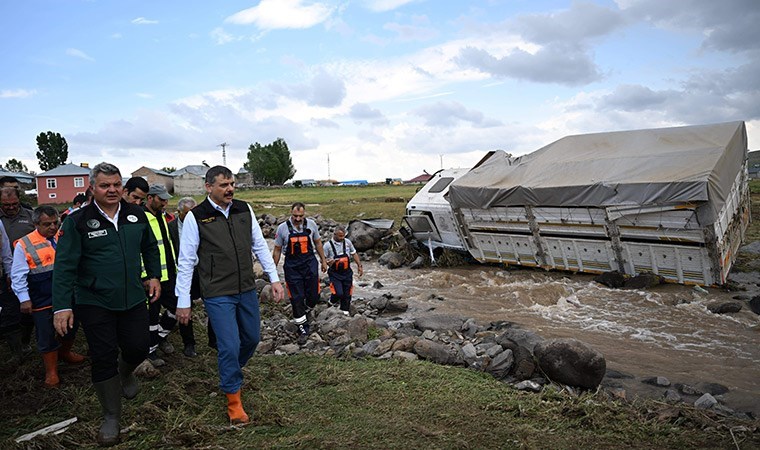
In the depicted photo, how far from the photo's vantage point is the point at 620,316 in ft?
29.2

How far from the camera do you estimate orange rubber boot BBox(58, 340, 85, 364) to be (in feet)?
18.4

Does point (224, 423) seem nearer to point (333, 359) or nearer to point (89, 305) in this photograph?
point (89, 305)

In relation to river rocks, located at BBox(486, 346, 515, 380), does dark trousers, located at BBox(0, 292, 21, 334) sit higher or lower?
higher

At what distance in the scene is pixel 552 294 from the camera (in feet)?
34.6

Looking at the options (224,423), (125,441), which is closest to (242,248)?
(224,423)

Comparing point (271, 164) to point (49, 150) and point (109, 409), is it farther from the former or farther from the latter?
point (109, 409)

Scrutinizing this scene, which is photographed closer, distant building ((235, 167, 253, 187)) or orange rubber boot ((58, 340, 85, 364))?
orange rubber boot ((58, 340, 85, 364))

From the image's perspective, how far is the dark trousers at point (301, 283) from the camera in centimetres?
714

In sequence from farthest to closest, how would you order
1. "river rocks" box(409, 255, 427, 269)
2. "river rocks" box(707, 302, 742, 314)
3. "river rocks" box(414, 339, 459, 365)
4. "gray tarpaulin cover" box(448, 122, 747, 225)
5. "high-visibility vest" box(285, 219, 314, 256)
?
"river rocks" box(409, 255, 427, 269), "gray tarpaulin cover" box(448, 122, 747, 225), "river rocks" box(707, 302, 742, 314), "high-visibility vest" box(285, 219, 314, 256), "river rocks" box(414, 339, 459, 365)

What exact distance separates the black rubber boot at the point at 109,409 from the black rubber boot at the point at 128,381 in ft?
1.72

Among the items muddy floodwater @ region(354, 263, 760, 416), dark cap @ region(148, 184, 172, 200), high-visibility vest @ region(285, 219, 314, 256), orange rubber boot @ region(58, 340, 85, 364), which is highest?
dark cap @ region(148, 184, 172, 200)

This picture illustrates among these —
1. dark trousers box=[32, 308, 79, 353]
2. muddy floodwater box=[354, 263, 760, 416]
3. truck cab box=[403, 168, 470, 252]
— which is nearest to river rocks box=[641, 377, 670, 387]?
muddy floodwater box=[354, 263, 760, 416]

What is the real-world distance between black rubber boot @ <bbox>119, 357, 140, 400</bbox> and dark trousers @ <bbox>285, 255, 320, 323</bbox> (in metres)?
2.63

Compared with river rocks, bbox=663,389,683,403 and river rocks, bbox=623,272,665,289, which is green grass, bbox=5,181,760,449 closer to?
river rocks, bbox=663,389,683,403
